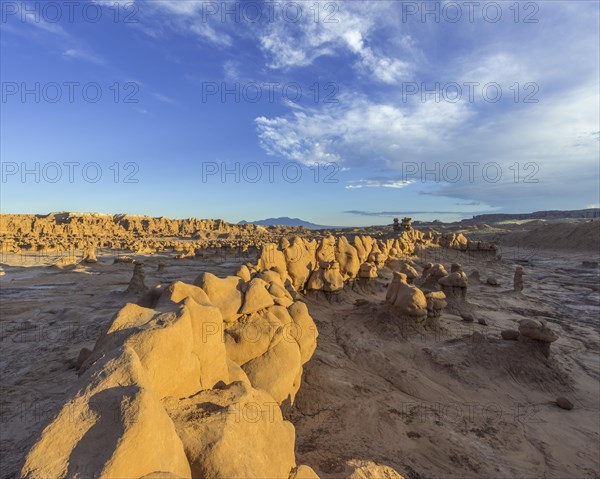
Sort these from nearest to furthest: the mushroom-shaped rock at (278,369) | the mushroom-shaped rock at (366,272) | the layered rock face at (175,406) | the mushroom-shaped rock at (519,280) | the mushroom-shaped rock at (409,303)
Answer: the layered rock face at (175,406) → the mushroom-shaped rock at (278,369) → the mushroom-shaped rock at (409,303) → the mushroom-shaped rock at (366,272) → the mushroom-shaped rock at (519,280)

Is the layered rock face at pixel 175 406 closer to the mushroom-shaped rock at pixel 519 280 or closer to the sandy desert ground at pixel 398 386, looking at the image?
the sandy desert ground at pixel 398 386

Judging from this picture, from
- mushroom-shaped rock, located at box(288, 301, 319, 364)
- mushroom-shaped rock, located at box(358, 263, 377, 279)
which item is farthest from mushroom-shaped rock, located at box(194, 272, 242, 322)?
mushroom-shaped rock, located at box(358, 263, 377, 279)

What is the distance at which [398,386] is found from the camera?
742 cm

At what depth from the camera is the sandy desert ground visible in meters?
4.95

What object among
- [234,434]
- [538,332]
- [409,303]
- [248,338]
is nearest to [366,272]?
[409,303]

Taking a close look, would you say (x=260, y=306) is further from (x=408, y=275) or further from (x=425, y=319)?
(x=408, y=275)

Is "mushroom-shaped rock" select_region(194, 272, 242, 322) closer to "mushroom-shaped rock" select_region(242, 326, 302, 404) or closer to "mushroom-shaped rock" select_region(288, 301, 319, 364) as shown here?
"mushroom-shaped rock" select_region(242, 326, 302, 404)

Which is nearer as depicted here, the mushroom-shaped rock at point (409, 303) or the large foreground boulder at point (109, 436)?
the large foreground boulder at point (109, 436)

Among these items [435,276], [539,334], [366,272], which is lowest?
[539,334]

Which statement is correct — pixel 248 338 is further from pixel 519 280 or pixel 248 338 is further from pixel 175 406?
pixel 519 280

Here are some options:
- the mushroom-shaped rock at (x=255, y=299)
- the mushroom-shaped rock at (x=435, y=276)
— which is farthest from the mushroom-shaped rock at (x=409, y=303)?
the mushroom-shaped rock at (x=255, y=299)

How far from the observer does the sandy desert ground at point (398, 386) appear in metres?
4.95

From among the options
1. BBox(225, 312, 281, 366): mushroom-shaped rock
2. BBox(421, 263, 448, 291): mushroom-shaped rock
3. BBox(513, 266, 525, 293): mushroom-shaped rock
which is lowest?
BBox(513, 266, 525, 293): mushroom-shaped rock

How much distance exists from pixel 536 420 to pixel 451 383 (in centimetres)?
170
